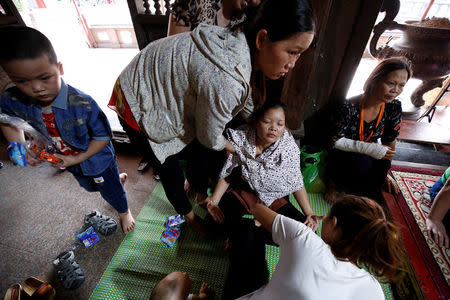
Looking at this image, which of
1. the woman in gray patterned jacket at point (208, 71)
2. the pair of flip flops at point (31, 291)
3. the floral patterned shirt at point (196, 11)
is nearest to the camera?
the woman in gray patterned jacket at point (208, 71)

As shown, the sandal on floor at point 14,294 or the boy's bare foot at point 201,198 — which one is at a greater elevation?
the sandal on floor at point 14,294

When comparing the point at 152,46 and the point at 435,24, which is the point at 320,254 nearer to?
the point at 152,46

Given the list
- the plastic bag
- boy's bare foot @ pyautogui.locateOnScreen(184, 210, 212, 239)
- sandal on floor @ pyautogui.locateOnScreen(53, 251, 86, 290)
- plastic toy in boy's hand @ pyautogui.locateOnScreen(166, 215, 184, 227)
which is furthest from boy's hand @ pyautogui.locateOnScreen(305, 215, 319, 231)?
sandal on floor @ pyautogui.locateOnScreen(53, 251, 86, 290)

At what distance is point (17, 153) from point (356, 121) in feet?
8.35

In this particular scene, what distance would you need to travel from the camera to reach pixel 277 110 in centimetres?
148

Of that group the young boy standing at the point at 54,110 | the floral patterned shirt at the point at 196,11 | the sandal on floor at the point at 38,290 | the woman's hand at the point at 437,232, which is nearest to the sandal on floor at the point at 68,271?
the sandal on floor at the point at 38,290

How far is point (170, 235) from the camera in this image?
73.1 inches

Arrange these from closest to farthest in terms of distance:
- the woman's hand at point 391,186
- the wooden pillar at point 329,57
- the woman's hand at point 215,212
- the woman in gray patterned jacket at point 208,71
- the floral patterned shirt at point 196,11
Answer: the woman in gray patterned jacket at point 208,71, the floral patterned shirt at point 196,11, the wooden pillar at point 329,57, the woman's hand at point 215,212, the woman's hand at point 391,186

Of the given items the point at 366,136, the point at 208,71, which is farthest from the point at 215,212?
the point at 366,136

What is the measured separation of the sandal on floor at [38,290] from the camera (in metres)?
1.42

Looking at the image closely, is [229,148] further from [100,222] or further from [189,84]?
[100,222]

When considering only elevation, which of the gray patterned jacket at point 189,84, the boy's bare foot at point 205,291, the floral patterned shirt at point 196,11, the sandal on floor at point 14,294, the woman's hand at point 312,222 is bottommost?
the boy's bare foot at point 205,291

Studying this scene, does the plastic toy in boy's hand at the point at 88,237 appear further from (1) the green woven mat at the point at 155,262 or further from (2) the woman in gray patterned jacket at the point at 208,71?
(2) the woman in gray patterned jacket at the point at 208,71

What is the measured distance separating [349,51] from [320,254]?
1.68 metres
